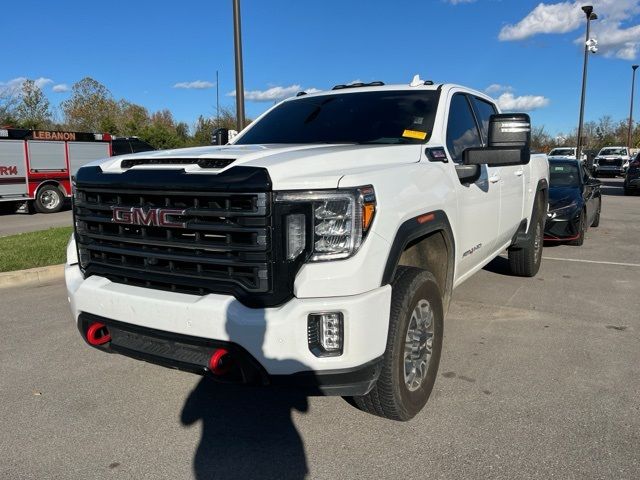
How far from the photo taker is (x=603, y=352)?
13.9 ft

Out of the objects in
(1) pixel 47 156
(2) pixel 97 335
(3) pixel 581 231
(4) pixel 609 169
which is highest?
(1) pixel 47 156

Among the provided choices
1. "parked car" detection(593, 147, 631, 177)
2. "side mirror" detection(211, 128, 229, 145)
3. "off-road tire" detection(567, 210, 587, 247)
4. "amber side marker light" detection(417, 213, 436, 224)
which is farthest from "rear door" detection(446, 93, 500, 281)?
"parked car" detection(593, 147, 631, 177)

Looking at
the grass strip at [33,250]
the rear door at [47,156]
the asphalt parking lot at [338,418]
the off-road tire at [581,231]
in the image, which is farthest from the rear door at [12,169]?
the off-road tire at [581,231]

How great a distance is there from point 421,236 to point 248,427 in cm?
151

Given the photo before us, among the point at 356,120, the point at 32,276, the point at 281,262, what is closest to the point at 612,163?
the point at 356,120

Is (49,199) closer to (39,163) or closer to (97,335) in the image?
(39,163)

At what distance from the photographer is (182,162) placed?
114 inches

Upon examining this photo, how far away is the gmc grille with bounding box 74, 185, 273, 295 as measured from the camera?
2.54 metres

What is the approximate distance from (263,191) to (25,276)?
5551 millimetres

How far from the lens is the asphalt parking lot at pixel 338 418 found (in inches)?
109

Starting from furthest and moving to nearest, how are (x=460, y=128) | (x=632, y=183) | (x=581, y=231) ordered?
(x=632, y=183) < (x=581, y=231) < (x=460, y=128)

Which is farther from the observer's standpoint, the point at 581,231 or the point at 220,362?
the point at 581,231

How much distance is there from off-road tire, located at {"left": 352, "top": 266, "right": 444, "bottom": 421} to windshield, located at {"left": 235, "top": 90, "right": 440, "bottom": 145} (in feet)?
3.80

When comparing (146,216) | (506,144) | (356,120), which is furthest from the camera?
(356,120)
